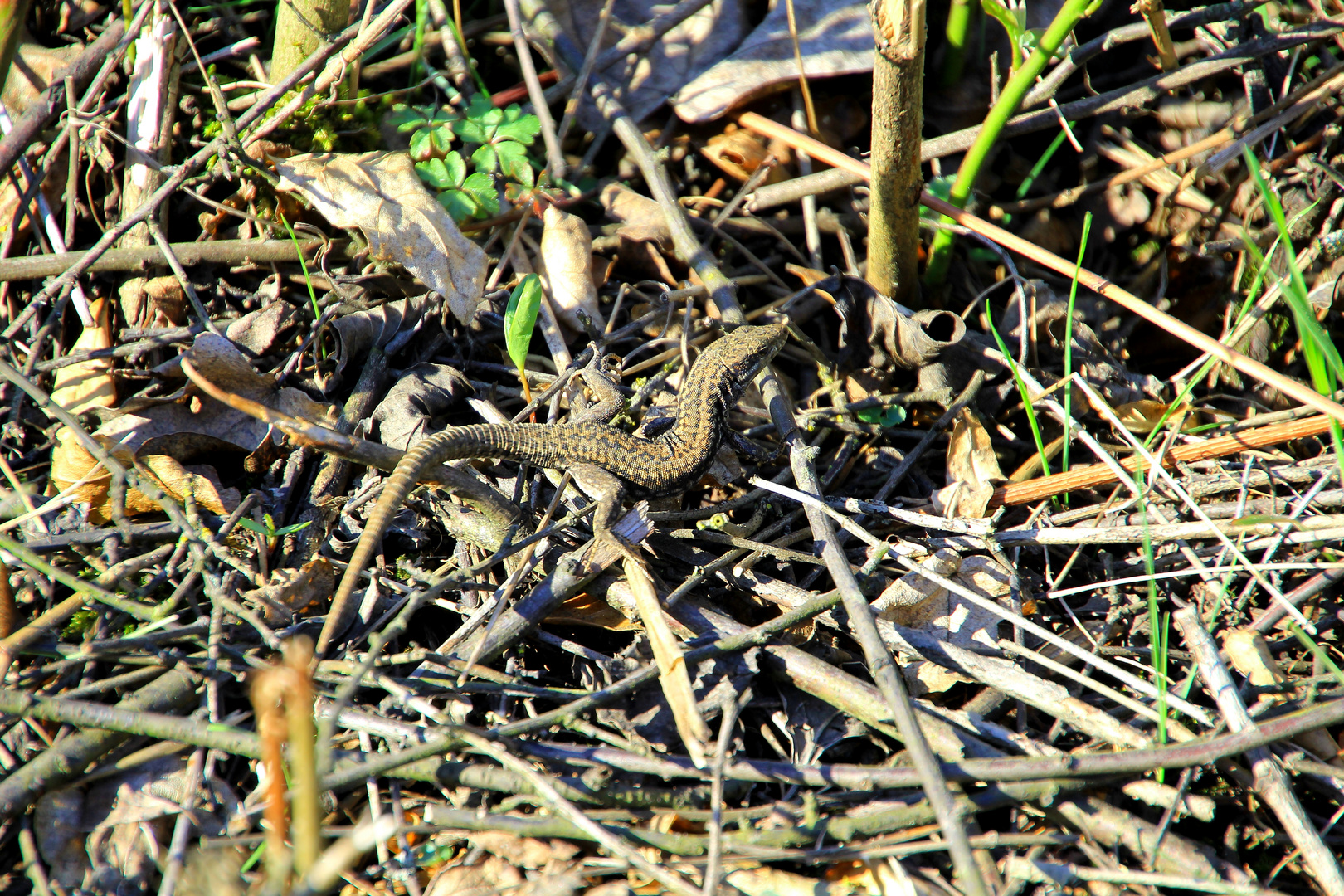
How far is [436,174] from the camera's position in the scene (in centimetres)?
414

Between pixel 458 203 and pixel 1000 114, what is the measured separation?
9.10ft

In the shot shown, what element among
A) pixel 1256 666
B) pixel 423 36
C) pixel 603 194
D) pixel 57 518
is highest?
pixel 423 36

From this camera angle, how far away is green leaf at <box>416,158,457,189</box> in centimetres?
413

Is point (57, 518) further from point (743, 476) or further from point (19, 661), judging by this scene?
point (743, 476)

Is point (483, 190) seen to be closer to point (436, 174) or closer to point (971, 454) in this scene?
point (436, 174)

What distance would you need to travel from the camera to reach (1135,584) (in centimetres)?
347

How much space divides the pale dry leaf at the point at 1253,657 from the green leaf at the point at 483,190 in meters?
3.94

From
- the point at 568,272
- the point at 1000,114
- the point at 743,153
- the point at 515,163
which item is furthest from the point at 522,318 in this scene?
the point at 1000,114

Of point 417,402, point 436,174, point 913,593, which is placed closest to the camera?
point 913,593

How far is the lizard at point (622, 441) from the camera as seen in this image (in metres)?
3.43

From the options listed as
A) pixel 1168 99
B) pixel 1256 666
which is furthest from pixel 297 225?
pixel 1168 99

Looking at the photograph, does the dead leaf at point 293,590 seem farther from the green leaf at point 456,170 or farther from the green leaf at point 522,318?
the green leaf at point 456,170

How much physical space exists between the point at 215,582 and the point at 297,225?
201cm

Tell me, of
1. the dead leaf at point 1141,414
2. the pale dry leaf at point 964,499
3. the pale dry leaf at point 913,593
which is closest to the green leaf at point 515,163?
the pale dry leaf at point 964,499
